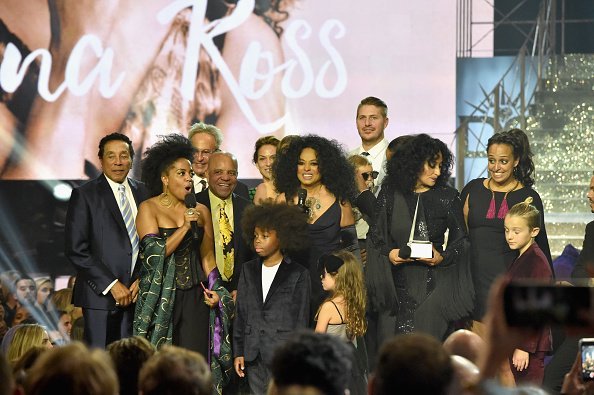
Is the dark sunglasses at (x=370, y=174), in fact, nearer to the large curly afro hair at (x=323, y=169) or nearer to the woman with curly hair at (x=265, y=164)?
the large curly afro hair at (x=323, y=169)

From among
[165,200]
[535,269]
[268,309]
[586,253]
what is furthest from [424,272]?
[165,200]

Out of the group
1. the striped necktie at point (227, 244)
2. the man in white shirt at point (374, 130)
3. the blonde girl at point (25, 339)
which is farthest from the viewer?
the man in white shirt at point (374, 130)

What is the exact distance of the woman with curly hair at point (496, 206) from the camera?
6219 millimetres

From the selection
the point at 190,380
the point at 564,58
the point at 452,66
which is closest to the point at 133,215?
the point at 190,380

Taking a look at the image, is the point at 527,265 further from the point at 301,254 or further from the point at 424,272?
the point at 301,254

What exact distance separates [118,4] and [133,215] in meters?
4.46

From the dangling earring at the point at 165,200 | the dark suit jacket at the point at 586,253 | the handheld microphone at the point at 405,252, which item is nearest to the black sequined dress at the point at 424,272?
the handheld microphone at the point at 405,252

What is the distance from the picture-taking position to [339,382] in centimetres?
298

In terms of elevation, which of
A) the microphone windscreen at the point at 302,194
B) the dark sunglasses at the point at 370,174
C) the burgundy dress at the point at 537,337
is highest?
the dark sunglasses at the point at 370,174

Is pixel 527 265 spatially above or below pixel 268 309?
above

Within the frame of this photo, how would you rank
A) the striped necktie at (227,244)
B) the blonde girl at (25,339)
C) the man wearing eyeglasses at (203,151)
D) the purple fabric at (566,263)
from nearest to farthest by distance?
1. the blonde girl at (25,339)
2. the striped necktie at (227,244)
3. the man wearing eyeglasses at (203,151)
4. the purple fabric at (566,263)

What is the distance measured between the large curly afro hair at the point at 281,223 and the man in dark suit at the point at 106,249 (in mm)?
598

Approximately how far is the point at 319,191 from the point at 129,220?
104 cm

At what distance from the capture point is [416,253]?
595 cm
